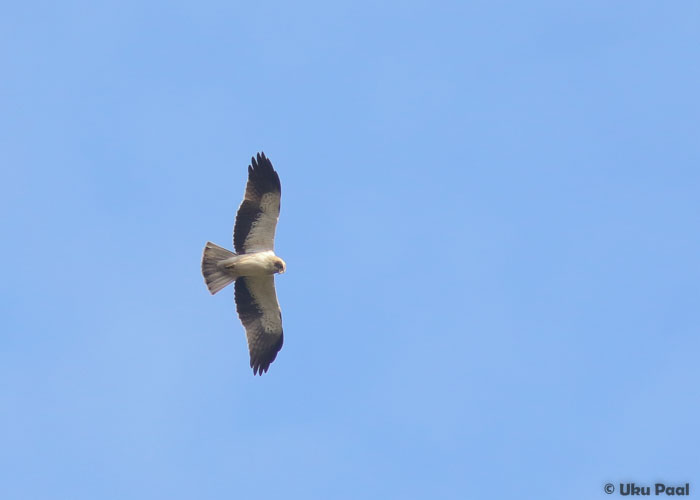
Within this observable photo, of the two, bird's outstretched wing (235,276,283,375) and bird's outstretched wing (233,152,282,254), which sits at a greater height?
bird's outstretched wing (233,152,282,254)

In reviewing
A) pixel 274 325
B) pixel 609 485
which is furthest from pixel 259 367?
pixel 609 485

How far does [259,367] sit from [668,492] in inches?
290

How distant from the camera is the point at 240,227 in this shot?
16.0 metres

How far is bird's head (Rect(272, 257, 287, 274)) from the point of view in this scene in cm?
1591

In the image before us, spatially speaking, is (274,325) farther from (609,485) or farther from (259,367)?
(609,485)

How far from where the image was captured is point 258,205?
1600cm

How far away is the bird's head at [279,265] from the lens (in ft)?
52.2

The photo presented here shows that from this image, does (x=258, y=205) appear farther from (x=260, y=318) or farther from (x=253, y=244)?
(x=260, y=318)

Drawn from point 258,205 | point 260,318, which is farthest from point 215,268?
point 260,318

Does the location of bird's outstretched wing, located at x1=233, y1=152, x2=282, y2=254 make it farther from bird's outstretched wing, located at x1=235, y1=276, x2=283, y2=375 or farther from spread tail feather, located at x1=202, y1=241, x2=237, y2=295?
bird's outstretched wing, located at x1=235, y1=276, x2=283, y2=375

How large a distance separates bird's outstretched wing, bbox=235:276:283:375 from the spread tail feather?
A: 0.45 metres

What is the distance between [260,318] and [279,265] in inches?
57.4

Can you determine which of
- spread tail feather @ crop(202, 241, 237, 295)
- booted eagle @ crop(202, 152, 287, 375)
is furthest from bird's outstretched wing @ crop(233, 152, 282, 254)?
spread tail feather @ crop(202, 241, 237, 295)

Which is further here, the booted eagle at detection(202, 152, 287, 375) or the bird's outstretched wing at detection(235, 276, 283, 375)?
the bird's outstretched wing at detection(235, 276, 283, 375)
